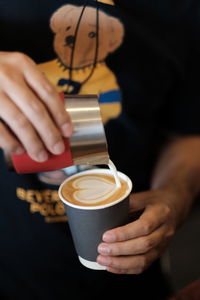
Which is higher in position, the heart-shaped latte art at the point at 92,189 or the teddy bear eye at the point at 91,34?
the teddy bear eye at the point at 91,34

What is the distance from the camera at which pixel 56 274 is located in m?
0.88

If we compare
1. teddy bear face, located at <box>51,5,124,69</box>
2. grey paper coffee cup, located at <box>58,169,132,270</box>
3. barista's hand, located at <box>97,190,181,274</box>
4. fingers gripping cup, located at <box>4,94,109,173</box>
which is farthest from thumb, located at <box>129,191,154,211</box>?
teddy bear face, located at <box>51,5,124,69</box>

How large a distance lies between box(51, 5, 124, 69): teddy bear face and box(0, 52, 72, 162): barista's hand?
10.7 inches

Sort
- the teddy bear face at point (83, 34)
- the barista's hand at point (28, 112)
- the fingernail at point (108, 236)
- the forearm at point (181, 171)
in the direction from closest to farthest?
1. the barista's hand at point (28, 112)
2. the fingernail at point (108, 236)
3. the teddy bear face at point (83, 34)
4. the forearm at point (181, 171)

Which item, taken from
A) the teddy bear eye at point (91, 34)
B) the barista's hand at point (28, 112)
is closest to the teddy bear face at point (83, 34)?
the teddy bear eye at point (91, 34)

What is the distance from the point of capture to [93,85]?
0.85 metres

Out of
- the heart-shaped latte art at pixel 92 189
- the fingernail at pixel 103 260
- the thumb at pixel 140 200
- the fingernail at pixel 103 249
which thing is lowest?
the thumb at pixel 140 200

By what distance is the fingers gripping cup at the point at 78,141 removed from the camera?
548 millimetres

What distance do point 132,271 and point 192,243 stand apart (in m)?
0.33

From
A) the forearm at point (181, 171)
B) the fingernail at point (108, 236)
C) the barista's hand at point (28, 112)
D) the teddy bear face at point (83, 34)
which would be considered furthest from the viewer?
the forearm at point (181, 171)

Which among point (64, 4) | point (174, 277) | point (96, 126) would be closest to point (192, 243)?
point (174, 277)

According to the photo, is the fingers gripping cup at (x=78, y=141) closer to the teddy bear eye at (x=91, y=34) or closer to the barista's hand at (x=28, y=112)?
the barista's hand at (x=28, y=112)

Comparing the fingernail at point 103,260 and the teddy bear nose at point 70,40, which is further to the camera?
the teddy bear nose at point 70,40

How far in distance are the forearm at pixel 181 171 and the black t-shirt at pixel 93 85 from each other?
70 millimetres
